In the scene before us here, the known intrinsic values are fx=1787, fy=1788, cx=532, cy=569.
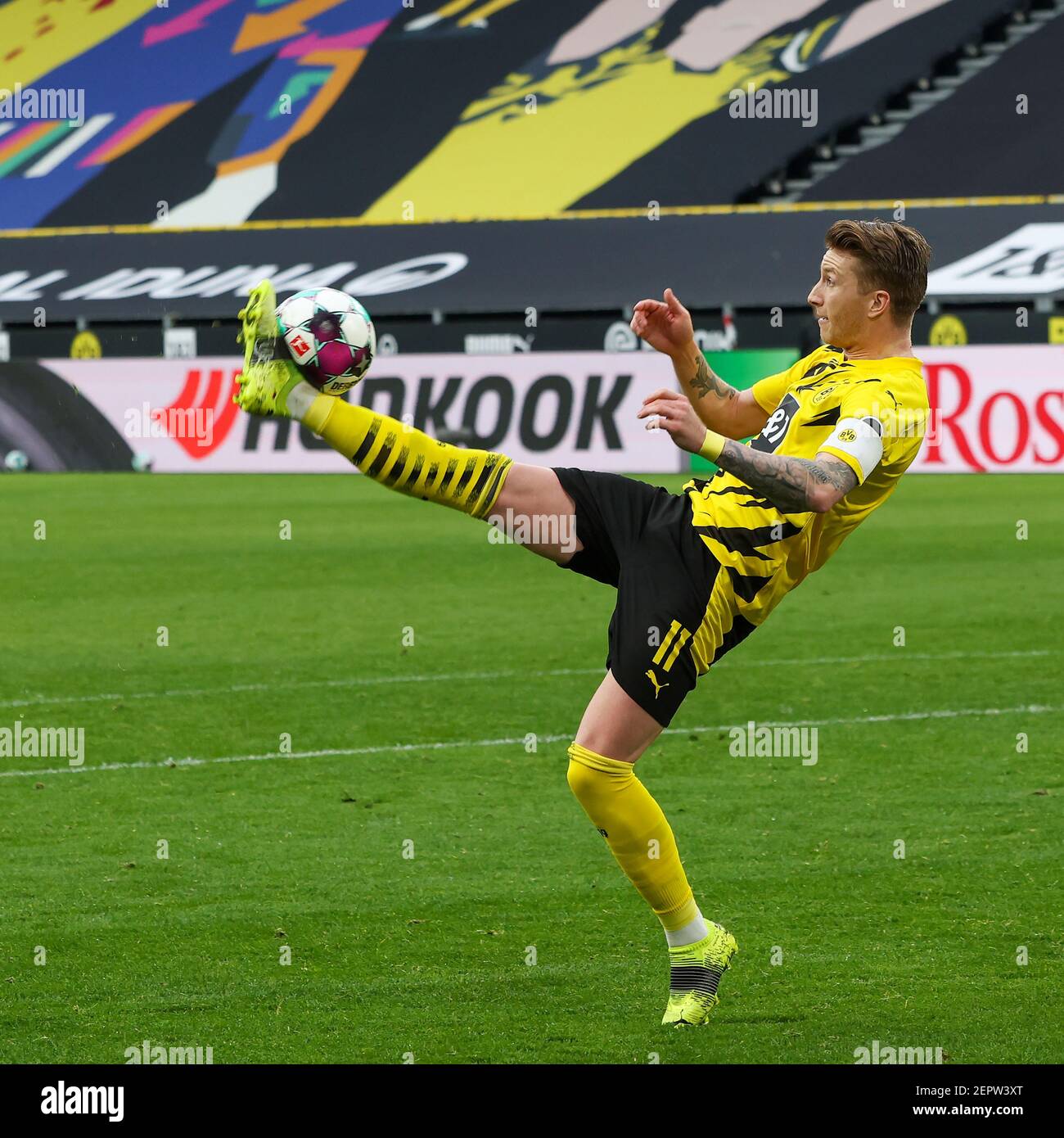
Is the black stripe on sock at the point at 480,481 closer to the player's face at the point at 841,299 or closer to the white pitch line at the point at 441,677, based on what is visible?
the player's face at the point at 841,299

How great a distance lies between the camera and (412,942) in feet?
17.7

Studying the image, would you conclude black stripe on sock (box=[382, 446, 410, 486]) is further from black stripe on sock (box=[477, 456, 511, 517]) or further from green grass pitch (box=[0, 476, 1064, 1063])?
green grass pitch (box=[0, 476, 1064, 1063])

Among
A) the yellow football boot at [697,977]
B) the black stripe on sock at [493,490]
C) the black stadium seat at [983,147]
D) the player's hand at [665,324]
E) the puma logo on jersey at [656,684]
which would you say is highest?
the black stadium seat at [983,147]

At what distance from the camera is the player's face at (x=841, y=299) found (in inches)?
186

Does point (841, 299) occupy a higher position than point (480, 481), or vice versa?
point (841, 299)

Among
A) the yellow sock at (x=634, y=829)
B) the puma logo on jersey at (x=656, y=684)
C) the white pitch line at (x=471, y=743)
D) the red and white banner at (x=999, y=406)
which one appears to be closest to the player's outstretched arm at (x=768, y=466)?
the puma logo on jersey at (x=656, y=684)

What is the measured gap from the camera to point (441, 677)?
10203 mm

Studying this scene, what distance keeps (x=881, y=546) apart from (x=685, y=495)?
12.2m

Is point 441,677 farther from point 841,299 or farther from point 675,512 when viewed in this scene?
point 841,299

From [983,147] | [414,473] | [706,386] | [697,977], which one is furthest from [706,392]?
[983,147]

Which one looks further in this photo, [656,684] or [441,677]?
[441,677]

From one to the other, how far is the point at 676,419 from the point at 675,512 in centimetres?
81

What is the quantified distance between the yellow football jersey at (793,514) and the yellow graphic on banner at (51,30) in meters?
39.2

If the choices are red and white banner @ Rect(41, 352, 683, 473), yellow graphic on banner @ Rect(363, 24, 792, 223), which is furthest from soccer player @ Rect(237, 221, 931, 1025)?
yellow graphic on banner @ Rect(363, 24, 792, 223)
